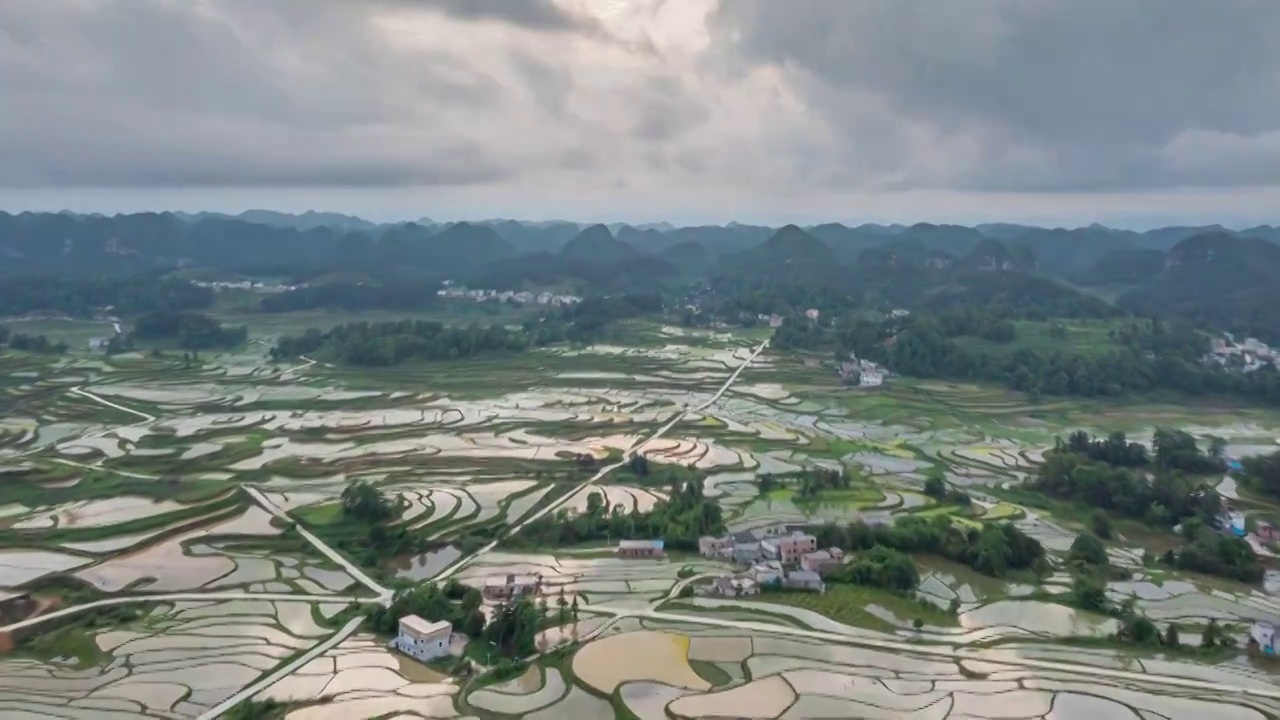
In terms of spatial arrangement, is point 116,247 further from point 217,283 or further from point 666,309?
point 666,309

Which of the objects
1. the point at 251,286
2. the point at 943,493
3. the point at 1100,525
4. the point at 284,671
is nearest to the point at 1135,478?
the point at 1100,525

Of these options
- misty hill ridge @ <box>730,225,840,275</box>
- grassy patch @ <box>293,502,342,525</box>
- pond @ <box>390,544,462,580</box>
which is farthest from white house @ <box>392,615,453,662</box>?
misty hill ridge @ <box>730,225,840,275</box>

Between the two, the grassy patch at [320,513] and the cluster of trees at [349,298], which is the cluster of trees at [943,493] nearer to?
the grassy patch at [320,513]

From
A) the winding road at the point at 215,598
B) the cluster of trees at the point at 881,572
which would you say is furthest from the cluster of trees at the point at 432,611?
the cluster of trees at the point at 881,572

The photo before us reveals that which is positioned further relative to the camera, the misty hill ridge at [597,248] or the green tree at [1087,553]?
the misty hill ridge at [597,248]

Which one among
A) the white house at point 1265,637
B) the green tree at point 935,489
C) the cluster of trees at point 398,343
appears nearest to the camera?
the white house at point 1265,637

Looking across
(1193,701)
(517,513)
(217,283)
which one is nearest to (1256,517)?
(1193,701)
